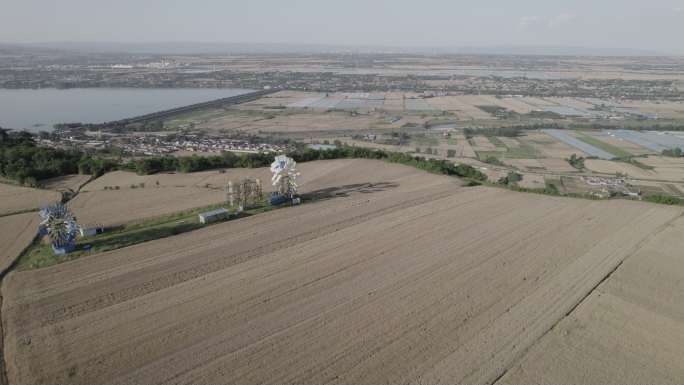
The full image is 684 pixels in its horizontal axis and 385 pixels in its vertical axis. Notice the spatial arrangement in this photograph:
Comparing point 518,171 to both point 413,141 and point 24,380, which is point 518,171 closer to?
point 413,141

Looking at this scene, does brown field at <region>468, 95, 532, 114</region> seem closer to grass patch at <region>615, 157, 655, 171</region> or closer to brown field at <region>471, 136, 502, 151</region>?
brown field at <region>471, 136, 502, 151</region>

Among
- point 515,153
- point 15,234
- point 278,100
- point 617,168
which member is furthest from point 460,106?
point 15,234

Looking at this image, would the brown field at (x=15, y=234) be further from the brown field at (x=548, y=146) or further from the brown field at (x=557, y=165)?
the brown field at (x=548, y=146)

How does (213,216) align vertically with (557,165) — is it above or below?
above

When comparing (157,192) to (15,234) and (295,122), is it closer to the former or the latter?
(15,234)

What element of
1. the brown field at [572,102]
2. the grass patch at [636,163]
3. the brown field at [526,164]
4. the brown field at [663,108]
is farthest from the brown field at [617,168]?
the brown field at [572,102]

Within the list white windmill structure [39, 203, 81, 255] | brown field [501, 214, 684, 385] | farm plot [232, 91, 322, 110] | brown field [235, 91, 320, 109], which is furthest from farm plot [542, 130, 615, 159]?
white windmill structure [39, 203, 81, 255]
